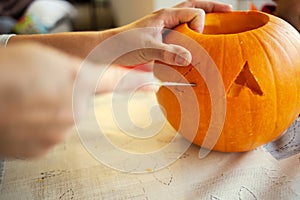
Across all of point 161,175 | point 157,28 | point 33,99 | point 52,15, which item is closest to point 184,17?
point 157,28

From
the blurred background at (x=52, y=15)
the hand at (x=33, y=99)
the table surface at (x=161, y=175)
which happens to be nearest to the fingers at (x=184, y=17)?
the table surface at (x=161, y=175)

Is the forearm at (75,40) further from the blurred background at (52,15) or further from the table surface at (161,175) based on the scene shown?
the blurred background at (52,15)

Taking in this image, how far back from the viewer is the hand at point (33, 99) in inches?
12.4

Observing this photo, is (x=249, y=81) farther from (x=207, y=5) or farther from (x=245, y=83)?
(x=207, y=5)

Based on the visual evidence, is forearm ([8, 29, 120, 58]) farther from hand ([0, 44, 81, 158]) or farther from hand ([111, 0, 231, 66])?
hand ([0, 44, 81, 158])

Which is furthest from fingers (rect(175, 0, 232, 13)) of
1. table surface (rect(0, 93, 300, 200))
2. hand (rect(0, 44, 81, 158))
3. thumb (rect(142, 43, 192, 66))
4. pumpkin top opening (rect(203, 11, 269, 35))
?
hand (rect(0, 44, 81, 158))

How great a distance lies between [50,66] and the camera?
0.33 metres

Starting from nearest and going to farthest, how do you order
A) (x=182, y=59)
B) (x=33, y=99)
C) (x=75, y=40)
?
(x=33, y=99)
(x=182, y=59)
(x=75, y=40)

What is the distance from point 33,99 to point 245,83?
0.38 meters

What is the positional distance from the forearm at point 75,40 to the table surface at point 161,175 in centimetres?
18

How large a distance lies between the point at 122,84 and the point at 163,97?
0.11 meters

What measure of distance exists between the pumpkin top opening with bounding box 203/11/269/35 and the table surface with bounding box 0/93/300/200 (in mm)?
225

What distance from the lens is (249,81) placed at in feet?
1.90

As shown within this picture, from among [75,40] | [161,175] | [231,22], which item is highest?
[231,22]
